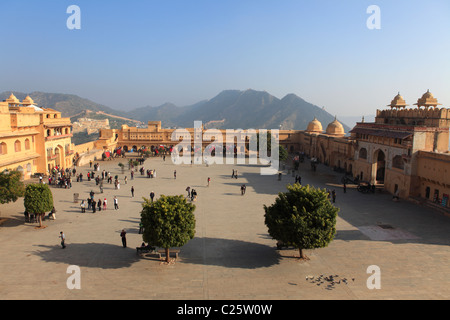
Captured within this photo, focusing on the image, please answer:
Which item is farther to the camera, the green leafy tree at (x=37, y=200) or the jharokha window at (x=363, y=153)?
the jharokha window at (x=363, y=153)

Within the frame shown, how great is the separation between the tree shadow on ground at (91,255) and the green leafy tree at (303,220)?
23.7ft

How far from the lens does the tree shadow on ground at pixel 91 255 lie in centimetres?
1492

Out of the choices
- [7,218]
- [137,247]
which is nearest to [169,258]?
[137,247]

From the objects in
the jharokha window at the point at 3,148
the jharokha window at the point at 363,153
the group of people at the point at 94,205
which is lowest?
the group of people at the point at 94,205

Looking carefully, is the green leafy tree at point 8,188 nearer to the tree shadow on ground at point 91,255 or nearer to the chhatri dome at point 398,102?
the tree shadow on ground at point 91,255

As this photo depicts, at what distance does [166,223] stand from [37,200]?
400 inches

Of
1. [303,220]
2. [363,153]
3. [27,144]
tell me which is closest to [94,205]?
[303,220]

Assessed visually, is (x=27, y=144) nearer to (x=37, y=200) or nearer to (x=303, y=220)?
(x=37, y=200)

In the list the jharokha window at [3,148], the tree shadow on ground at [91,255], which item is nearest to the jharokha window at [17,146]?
the jharokha window at [3,148]

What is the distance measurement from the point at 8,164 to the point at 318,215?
28.5 meters

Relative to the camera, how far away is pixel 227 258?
15672 millimetres

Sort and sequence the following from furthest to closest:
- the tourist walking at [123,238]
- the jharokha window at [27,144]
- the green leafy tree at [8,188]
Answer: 1. the jharokha window at [27,144]
2. the green leafy tree at [8,188]
3. the tourist walking at [123,238]

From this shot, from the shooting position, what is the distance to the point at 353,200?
27.4 metres

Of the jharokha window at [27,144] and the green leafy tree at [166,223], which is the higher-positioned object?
the jharokha window at [27,144]
